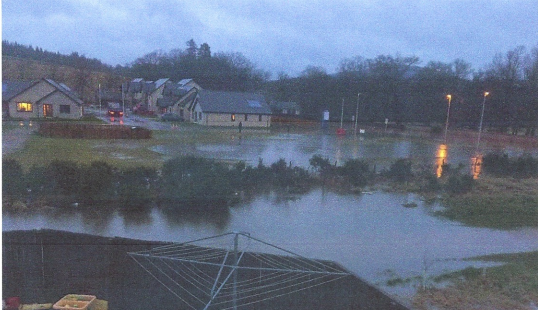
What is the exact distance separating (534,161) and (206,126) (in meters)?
4.25

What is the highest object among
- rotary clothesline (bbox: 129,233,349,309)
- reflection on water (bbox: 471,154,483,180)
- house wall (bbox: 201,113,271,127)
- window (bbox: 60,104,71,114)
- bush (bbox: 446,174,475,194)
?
window (bbox: 60,104,71,114)

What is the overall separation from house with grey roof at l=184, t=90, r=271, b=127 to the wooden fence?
1.84 feet

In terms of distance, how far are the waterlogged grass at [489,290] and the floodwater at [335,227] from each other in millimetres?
213

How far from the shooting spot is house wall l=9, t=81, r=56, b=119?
234 cm

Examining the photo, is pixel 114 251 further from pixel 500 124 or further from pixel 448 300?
pixel 500 124

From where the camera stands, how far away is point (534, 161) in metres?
5.12

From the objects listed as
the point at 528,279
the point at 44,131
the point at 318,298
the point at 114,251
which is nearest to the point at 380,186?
the point at 528,279

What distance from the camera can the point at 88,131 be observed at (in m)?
3.48

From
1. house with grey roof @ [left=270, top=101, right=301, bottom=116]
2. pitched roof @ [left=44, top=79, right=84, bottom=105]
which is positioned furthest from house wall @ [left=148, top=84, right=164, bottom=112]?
house with grey roof @ [left=270, top=101, right=301, bottom=116]

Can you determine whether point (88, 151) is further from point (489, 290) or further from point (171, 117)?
point (489, 290)

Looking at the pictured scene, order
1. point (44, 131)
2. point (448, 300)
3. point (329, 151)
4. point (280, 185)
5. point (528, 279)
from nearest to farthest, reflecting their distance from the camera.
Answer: point (448, 300)
point (528, 279)
point (44, 131)
point (280, 185)
point (329, 151)

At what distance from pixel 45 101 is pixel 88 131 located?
48 cm

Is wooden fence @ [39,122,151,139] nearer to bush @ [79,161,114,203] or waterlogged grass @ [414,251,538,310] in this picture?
bush @ [79,161,114,203]

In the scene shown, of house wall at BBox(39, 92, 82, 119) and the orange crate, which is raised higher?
house wall at BBox(39, 92, 82, 119)
